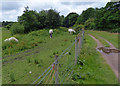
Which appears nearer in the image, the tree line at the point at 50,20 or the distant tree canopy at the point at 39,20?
the tree line at the point at 50,20

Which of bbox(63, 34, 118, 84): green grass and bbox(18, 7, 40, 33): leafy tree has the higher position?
bbox(18, 7, 40, 33): leafy tree

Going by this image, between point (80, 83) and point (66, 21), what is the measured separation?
267 feet

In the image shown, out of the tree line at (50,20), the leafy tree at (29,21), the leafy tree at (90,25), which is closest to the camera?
the tree line at (50,20)

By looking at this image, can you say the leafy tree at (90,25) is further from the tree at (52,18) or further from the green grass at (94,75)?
the green grass at (94,75)

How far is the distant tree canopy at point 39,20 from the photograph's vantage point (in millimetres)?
23969

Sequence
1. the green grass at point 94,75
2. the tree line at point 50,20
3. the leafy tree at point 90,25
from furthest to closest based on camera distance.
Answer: the leafy tree at point 90,25 → the tree line at point 50,20 → the green grass at point 94,75

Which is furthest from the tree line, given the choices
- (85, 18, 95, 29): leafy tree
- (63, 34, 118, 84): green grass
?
(63, 34, 118, 84): green grass

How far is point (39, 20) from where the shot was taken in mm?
26109

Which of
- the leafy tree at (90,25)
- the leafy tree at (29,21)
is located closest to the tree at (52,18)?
the leafy tree at (29,21)

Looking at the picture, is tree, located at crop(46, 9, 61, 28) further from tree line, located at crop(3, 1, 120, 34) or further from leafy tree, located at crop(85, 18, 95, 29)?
leafy tree, located at crop(85, 18, 95, 29)

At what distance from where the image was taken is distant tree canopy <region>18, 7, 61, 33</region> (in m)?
24.0

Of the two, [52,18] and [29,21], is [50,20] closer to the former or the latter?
[52,18]

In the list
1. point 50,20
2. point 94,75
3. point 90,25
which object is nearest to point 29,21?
point 50,20

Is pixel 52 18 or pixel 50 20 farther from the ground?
pixel 52 18
